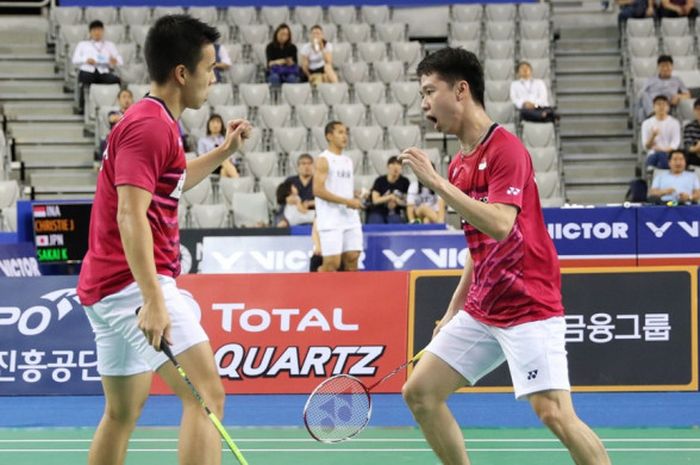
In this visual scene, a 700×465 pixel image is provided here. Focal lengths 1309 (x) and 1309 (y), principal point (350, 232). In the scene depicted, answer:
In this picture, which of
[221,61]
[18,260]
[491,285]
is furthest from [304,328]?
[221,61]

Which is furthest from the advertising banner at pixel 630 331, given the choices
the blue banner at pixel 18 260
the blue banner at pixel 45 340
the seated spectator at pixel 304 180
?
the seated spectator at pixel 304 180

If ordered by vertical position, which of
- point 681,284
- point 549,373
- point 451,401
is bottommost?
point 451,401

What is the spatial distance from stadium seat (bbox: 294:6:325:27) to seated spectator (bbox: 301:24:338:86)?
127cm

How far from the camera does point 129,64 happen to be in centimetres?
1545

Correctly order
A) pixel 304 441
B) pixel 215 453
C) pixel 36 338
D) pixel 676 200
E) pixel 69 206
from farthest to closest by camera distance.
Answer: pixel 676 200
pixel 69 206
pixel 36 338
pixel 304 441
pixel 215 453

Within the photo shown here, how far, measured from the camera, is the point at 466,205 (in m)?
4.10

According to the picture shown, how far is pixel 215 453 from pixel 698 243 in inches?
295

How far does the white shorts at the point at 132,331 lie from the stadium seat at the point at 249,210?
8716mm

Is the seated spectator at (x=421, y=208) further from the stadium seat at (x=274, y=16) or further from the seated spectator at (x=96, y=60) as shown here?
the stadium seat at (x=274, y=16)

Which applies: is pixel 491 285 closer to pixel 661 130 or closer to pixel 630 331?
pixel 630 331

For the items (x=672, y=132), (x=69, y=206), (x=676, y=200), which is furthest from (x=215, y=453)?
(x=672, y=132)

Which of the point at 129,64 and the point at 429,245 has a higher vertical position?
the point at 129,64

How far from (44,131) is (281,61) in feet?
9.68

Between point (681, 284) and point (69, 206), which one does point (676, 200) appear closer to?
point (681, 284)
